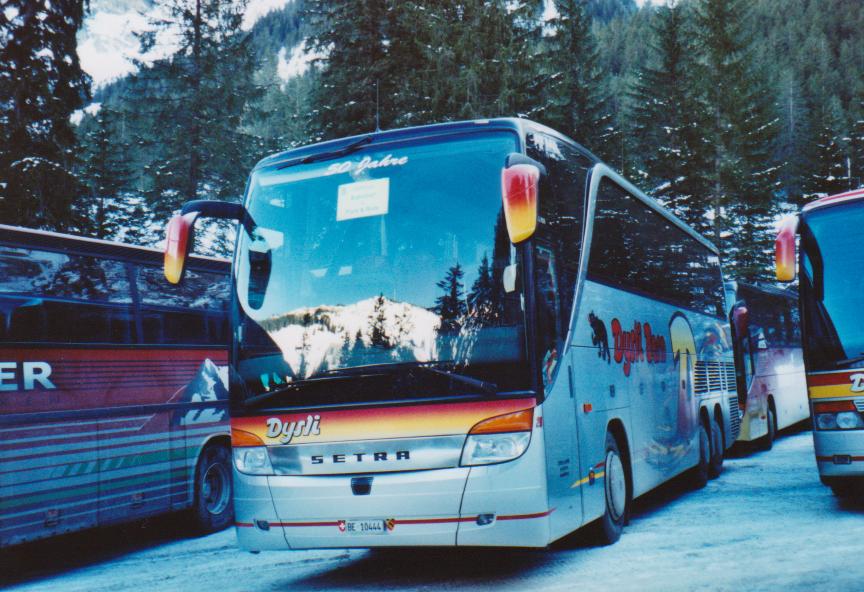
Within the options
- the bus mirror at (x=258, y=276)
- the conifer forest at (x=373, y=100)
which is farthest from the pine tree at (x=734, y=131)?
the bus mirror at (x=258, y=276)

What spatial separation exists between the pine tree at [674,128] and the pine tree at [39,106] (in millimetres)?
29474

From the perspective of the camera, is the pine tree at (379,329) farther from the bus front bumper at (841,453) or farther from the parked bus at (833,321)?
the bus front bumper at (841,453)

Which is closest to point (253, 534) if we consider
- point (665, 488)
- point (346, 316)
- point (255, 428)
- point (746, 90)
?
point (255, 428)

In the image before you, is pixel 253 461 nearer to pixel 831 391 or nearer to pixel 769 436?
pixel 831 391

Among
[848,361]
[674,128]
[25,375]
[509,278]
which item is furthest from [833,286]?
[674,128]

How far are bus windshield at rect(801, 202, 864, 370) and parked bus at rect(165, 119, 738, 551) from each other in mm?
3065

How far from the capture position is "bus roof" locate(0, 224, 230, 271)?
8.60 metres

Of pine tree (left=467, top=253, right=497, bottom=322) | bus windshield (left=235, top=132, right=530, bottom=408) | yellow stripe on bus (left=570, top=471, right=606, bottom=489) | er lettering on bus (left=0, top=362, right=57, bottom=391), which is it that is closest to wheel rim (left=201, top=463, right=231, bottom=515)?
er lettering on bus (left=0, top=362, right=57, bottom=391)

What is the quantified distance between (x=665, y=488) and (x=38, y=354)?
9010 millimetres

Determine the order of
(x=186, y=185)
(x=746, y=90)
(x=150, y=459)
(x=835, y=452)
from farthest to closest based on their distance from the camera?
(x=746, y=90), (x=186, y=185), (x=150, y=459), (x=835, y=452)

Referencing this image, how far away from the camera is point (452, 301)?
21.5ft

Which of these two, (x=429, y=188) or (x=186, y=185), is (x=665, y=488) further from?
(x=186, y=185)

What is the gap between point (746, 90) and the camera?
47188 millimetres

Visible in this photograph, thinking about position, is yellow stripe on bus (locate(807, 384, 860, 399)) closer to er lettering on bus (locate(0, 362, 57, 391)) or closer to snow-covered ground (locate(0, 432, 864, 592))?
snow-covered ground (locate(0, 432, 864, 592))
